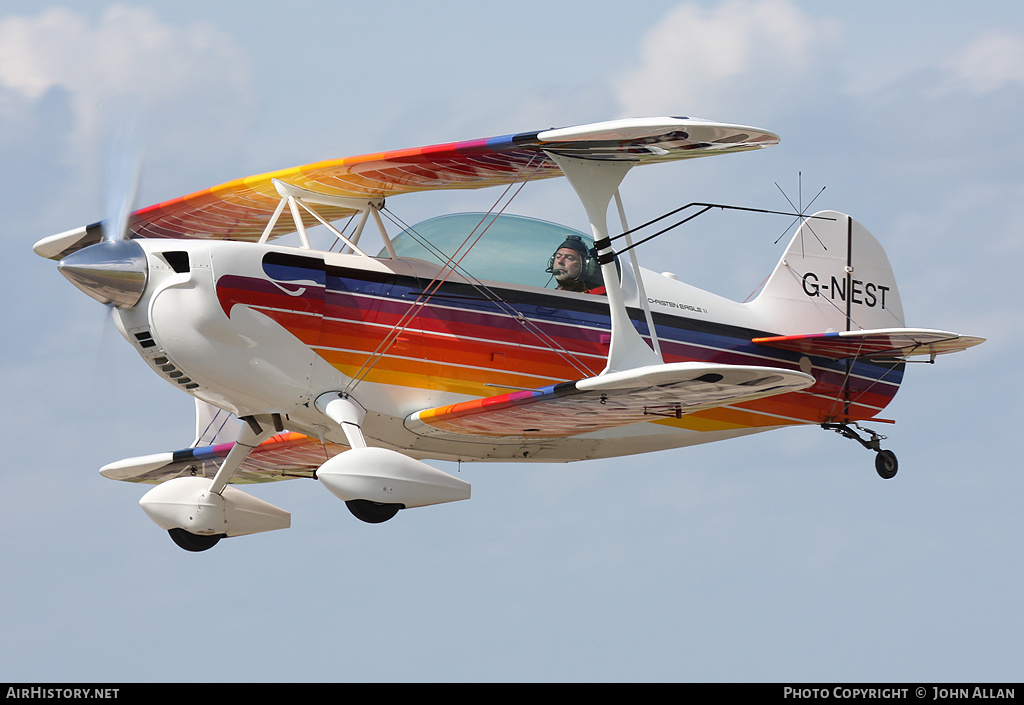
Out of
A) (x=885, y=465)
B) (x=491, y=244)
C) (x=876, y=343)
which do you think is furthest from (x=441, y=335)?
(x=885, y=465)

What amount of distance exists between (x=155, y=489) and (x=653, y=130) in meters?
6.23

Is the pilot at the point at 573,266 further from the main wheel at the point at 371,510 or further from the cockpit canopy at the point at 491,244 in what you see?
the main wheel at the point at 371,510

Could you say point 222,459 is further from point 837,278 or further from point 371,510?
point 837,278

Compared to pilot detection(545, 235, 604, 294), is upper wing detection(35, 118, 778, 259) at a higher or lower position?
higher

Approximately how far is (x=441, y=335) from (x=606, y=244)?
1.90m

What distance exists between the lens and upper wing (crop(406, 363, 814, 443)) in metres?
12.0

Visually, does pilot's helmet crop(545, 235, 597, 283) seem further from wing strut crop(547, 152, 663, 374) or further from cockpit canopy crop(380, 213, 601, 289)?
wing strut crop(547, 152, 663, 374)

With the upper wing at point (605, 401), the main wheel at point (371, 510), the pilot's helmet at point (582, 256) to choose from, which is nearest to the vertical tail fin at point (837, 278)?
the pilot's helmet at point (582, 256)

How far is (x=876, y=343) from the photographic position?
15375mm

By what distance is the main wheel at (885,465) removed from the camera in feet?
52.6

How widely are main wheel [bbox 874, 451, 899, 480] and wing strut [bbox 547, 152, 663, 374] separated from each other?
4345mm

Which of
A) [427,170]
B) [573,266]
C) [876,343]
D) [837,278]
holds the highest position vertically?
[427,170]

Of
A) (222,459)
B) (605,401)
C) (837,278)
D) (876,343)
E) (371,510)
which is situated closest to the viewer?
(371,510)

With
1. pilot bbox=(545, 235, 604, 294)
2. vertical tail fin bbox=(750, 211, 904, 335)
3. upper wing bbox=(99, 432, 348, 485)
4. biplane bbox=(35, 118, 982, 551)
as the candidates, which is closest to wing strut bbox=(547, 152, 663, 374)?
biplane bbox=(35, 118, 982, 551)
